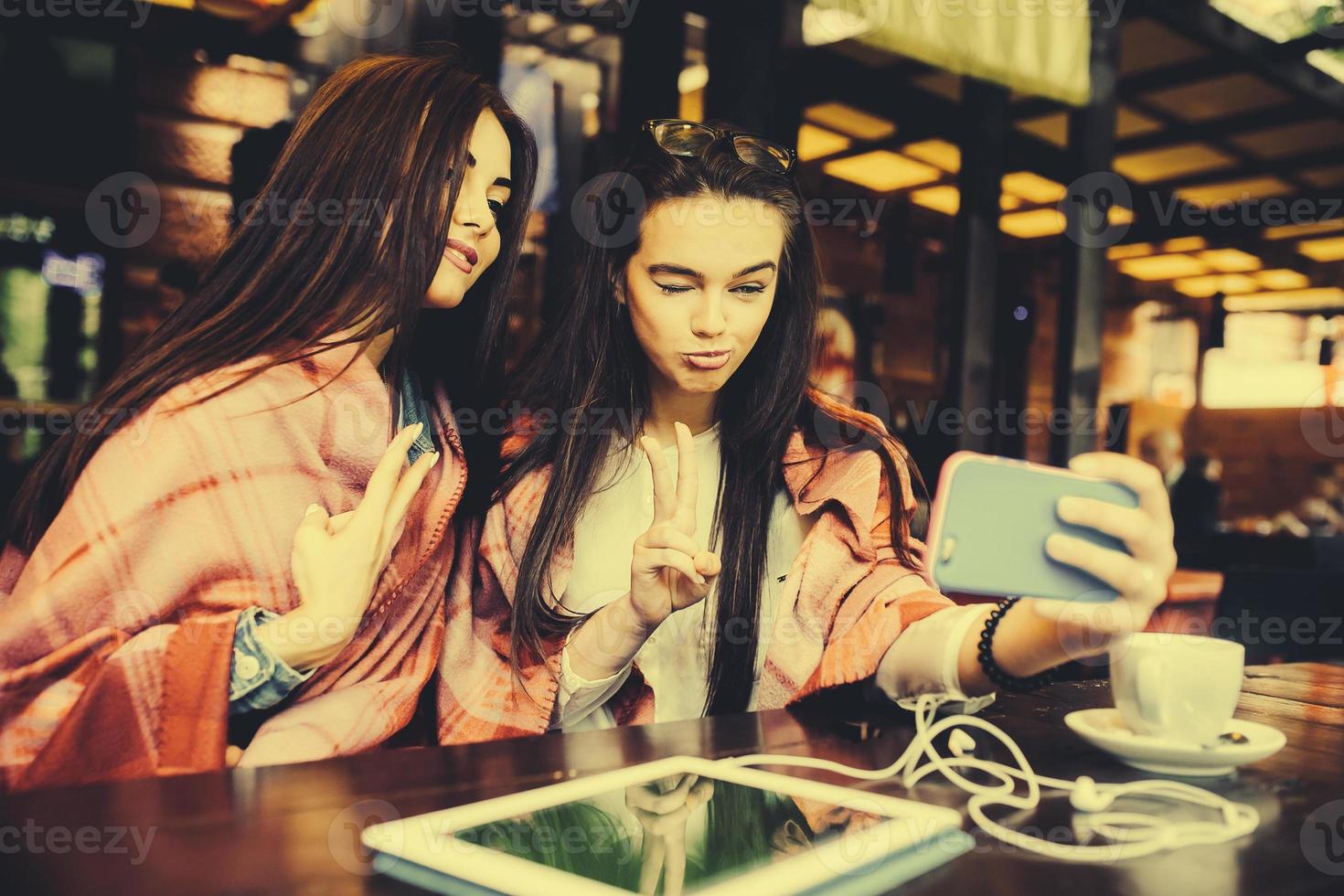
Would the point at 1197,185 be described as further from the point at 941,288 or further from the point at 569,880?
the point at 569,880

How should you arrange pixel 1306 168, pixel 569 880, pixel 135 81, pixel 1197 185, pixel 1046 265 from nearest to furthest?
1. pixel 569 880
2. pixel 135 81
3. pixel 1306 168
4. pixel 1197 185
5. pixel 1046 265

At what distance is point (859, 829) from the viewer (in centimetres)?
74

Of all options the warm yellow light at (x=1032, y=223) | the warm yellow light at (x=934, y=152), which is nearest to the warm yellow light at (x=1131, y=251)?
the warm yellow light at (x=1032, y=223)

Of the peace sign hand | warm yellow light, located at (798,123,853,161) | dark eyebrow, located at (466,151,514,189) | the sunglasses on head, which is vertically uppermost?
warm yellow light, located at (798,123,853,161)

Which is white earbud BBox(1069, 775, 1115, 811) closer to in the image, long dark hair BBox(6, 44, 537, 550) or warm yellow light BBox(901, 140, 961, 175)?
long dark hair BBox(6, 44, 537, 550)

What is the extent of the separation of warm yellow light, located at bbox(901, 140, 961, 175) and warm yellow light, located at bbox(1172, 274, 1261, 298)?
4978 mm

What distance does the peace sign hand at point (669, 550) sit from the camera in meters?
1.29

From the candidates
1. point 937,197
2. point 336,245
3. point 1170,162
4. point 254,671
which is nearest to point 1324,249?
point 1170,162

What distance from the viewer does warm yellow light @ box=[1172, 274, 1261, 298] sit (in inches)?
388

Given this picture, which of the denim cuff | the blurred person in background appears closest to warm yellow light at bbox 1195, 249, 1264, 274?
the blurred person in background

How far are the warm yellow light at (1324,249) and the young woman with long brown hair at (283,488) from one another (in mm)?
9231

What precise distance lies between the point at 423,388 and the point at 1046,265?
28.2ft

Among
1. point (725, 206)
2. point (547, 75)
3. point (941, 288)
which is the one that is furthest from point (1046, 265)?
point (725, 206)

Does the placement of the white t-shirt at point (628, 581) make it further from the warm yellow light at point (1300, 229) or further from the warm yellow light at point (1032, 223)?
the warm yellow light at point (1300, 229)
